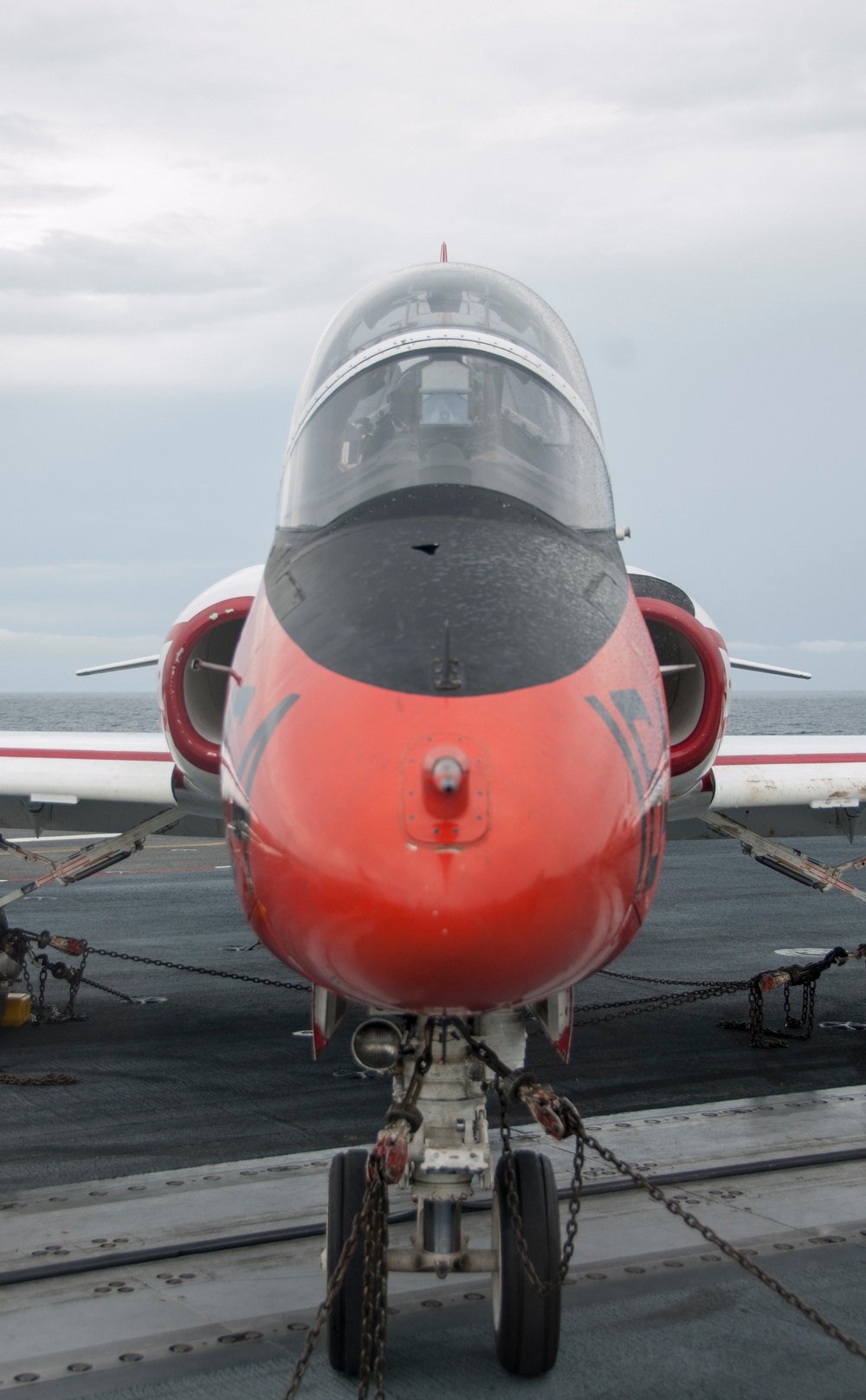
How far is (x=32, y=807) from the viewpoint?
9.41 m

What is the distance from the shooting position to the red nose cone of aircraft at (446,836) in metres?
3.09

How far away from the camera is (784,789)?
834 centimetres

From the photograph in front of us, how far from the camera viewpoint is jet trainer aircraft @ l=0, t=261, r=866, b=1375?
3154 millimetres

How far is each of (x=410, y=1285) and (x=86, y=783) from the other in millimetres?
4346

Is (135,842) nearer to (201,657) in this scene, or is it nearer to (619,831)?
(201,657)

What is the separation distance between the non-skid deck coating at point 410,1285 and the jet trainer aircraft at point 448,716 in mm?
417

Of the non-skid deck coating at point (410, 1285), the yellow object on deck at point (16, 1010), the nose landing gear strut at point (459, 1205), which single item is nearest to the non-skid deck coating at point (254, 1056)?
the yellow object on deck at point (16, 1010)

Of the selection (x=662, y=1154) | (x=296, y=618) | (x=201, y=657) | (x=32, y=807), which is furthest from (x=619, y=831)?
(x=32, y=807)

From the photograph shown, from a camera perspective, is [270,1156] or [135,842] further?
[135,842]

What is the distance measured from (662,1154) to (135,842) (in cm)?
401

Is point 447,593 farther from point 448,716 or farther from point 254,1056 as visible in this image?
point 254,1056

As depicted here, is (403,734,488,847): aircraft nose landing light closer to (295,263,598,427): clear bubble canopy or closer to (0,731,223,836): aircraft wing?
(295,263,598,427): clear bubble canopy

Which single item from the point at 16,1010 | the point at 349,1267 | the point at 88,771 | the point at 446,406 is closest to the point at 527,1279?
the point at 349,1267

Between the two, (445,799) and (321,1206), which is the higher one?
(445,799)
